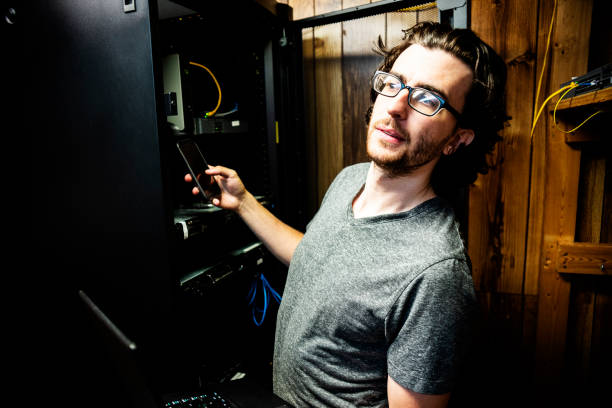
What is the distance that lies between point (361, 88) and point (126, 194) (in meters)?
1.23

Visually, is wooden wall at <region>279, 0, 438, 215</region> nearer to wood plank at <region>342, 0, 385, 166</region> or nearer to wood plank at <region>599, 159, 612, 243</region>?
wood plank at <region>342, 0, 385, 166</region>

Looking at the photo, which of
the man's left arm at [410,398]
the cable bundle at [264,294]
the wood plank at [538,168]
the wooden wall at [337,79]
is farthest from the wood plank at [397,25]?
the man's left arm at [410,398]

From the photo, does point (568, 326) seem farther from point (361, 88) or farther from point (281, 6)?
point (281, 6)

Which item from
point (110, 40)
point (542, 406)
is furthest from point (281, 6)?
point (542, 406)

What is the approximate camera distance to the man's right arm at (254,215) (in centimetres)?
117

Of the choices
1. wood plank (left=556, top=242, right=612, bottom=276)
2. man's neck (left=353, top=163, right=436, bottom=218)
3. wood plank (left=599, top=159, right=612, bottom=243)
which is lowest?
wood plank (left=556, top=242, right=612, bottom=276)

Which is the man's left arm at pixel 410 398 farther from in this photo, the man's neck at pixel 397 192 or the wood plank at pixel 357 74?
the wood plank at pixel 357 74

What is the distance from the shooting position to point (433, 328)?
732 millimetres

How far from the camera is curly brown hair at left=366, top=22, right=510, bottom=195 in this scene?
3.17 ft

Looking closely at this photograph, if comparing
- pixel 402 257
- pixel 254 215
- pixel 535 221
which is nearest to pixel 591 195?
pixel 535 221

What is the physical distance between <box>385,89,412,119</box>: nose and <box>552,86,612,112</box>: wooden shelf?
572 millimetres

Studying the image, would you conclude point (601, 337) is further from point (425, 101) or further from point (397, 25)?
point (397, 25)

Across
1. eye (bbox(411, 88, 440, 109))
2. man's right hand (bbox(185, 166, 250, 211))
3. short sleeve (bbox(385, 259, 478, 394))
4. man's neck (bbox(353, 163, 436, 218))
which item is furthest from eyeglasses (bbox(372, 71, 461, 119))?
man's right hand (bbox(185, 166, 250, 211))

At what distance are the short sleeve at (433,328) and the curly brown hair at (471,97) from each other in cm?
35
